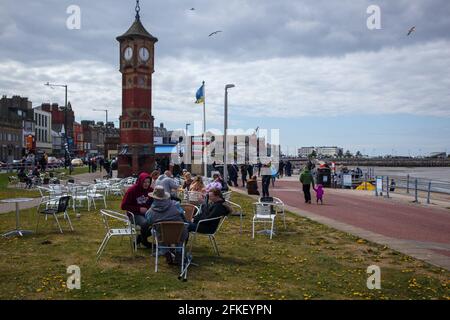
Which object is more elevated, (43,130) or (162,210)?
(43,130)

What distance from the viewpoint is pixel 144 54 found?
35.8 metres

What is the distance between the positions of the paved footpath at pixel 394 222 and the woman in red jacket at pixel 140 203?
17.6ft

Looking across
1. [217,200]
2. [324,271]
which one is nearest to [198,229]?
[217,200]

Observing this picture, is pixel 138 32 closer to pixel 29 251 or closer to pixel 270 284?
pixel 29 251

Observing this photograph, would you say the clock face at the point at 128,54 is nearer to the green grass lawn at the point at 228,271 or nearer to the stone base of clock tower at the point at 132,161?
the stone base of clock tower at the point at 132,161

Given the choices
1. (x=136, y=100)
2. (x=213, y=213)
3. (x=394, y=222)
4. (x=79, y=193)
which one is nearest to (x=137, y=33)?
(x=136, y=100)

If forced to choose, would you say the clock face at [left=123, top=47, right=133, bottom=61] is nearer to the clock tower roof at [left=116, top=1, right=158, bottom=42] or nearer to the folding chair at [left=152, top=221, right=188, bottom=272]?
the clock tower roof at [left=116, top=1, right=158, bottom=42]

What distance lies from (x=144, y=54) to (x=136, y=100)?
3.64 metres

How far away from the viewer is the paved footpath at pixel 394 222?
10.0 metres

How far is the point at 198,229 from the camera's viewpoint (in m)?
8.52

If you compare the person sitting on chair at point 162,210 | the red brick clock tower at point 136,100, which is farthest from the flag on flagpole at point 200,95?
the person sitting on chair at point 162,210

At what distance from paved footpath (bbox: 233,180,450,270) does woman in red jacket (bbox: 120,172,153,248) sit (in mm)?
5374

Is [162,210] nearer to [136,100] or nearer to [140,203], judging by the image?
[140,203]
